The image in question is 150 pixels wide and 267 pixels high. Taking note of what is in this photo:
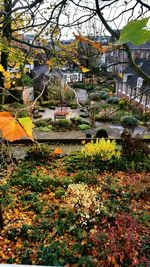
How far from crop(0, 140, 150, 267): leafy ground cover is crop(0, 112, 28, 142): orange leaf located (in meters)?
3.82

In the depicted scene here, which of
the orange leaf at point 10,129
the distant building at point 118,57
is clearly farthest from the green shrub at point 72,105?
the orange leaf at point 10,129

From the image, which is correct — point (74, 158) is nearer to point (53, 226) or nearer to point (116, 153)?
point (116, 153)

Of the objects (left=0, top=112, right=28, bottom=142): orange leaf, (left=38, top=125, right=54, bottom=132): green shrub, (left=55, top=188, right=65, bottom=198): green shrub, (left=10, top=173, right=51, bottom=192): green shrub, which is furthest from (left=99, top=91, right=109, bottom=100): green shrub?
(left=0, top=112, right=28, bottom=142): orange leaf

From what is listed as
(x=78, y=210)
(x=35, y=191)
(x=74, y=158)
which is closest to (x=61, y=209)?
(x=78, y=210)

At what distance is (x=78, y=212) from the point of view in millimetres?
6441

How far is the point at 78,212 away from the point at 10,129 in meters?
6.11

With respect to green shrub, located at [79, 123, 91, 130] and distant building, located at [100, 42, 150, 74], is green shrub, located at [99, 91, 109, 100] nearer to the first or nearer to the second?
distant building, located at [100, 42, 150, 74]

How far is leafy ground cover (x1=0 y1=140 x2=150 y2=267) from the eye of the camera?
5.24m

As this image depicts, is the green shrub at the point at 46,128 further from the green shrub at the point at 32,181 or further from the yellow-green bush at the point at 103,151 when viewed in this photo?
the green shrub at the point at 32,181

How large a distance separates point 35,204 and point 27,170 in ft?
7.40

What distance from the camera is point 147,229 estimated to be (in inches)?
245

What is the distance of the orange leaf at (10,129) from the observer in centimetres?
65

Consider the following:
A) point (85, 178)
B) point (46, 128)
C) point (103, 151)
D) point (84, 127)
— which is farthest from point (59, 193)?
point (84, 127)

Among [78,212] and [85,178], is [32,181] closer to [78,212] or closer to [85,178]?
[85,178]
